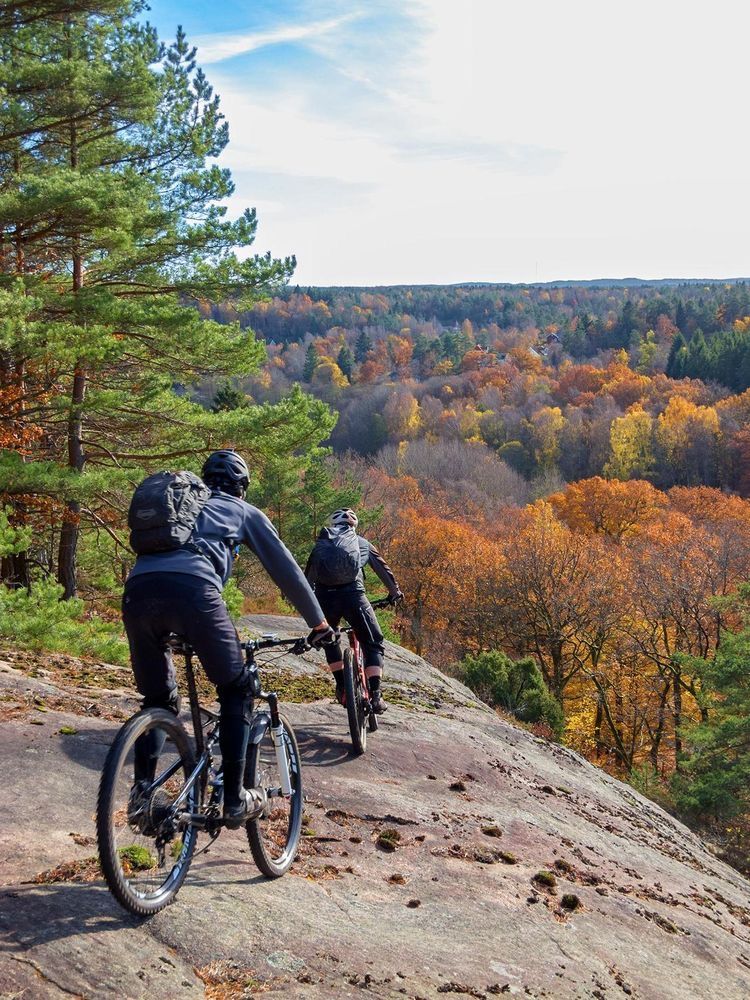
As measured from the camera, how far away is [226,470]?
4.00 metres

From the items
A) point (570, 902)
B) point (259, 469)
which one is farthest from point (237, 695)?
point (259, 469)

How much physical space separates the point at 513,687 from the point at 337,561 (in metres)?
20.1

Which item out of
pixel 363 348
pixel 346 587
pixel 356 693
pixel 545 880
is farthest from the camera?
pixel 363 348

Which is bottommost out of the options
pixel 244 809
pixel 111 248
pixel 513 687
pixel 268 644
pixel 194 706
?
pixel 513 687

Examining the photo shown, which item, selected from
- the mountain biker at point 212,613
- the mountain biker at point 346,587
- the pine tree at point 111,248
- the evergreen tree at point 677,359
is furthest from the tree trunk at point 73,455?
the evergreen tree at point 677,359

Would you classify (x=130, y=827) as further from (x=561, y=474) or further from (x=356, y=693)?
(x=561, y=474)

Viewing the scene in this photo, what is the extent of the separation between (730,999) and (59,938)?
347 centimetres

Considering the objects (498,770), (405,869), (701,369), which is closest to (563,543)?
(498,770)

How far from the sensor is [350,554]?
21.4ft

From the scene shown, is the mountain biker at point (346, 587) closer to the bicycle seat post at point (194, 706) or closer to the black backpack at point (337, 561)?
the black backpack at point (337, 561)

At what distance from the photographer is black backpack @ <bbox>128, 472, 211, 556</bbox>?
3.44 m

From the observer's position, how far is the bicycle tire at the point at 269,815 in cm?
389

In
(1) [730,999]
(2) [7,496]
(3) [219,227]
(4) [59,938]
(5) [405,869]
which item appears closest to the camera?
(4) [59,938]

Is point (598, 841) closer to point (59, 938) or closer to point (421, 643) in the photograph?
point (59, 938)
